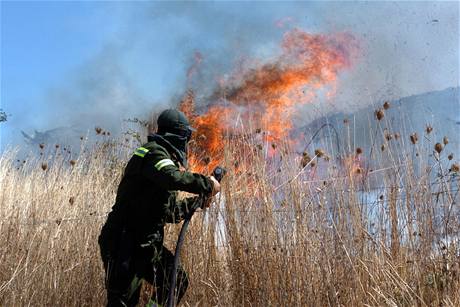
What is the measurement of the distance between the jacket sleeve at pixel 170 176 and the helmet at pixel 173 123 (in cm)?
27

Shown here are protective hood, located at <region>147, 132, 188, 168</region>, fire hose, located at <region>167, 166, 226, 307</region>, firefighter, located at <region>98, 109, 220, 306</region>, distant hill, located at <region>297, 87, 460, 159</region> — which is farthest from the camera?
distant hill, located at <region>297, 87, 460, 159</region>

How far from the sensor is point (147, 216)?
147 inches

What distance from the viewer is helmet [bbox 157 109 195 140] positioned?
12.5 feet

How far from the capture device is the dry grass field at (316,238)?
12.1ft

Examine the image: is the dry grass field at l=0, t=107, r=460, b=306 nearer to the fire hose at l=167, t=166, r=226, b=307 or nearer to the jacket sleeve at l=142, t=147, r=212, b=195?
the fire hose at l=167, t=166, r=226, b=307

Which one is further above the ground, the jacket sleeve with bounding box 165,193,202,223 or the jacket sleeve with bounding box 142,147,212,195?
the jacket sleeve with bounding box 142,147,212,195

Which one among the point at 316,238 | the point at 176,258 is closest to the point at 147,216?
the point at 176,258

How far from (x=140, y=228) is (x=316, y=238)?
1286 mm

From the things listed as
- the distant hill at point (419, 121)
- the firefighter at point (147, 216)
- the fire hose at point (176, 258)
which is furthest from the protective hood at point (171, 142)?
the distant hill at point (419, 121)

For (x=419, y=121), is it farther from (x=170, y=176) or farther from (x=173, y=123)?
(x=170, y=176)

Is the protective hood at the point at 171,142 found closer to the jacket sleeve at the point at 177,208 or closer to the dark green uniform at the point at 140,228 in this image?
the dark green uniform at the point at 140,228

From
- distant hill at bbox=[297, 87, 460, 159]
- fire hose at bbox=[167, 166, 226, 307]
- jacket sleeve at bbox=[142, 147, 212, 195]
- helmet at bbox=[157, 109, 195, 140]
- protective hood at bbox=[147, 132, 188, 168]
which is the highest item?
distant hill at bbox=[297, 87, 460, 159]

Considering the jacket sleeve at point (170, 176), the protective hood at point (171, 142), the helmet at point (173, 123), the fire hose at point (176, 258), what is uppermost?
the helmet at point (173, 123)

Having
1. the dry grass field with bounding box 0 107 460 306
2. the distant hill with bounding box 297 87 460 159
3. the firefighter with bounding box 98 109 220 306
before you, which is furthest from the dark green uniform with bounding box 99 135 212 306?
the distant hill with bounding box 297 87 460 159
